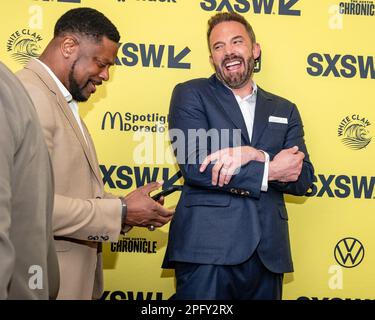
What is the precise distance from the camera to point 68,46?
2.65m

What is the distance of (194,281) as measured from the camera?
9.29 feet

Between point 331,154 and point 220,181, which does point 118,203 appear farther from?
point 331,154

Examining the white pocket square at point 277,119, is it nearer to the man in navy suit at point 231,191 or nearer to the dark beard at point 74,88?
the man in navy suit at point 231,191

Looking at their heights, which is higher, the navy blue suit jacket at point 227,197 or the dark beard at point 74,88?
the dark beard at point 74,88

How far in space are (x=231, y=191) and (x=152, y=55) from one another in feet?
3.99

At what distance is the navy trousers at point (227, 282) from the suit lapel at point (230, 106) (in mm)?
614

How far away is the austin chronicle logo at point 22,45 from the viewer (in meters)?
3.62

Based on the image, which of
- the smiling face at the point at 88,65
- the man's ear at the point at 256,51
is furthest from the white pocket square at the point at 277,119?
the smiling face at the point at 88,65

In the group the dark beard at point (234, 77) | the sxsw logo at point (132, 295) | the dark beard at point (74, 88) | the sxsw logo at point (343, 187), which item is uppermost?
the dark beard at point (234, 77)

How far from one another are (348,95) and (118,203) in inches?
73.1

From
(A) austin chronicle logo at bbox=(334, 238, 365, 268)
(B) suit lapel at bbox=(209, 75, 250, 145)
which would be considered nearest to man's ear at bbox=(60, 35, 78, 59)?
(B) suit lapel at bbox=(209, 75, 250, 145)

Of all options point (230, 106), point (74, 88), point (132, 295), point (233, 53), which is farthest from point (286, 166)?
point (132, 295)

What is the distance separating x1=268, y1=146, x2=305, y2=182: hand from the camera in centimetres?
285

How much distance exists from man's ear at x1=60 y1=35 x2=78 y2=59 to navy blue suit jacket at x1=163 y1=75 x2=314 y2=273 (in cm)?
62
